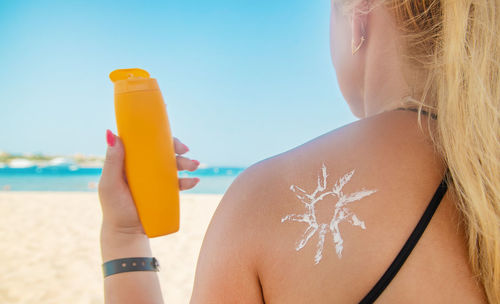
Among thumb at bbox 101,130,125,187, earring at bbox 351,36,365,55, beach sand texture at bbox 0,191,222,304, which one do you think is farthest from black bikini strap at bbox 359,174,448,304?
beach sand texture at bbox 0,191,222,304

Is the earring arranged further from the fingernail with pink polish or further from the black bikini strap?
the fingernail with pink polish

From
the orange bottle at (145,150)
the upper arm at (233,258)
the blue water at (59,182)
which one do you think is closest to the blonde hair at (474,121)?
the upper arm at (233,258)

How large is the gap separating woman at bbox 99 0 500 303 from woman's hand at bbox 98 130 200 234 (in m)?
0.34

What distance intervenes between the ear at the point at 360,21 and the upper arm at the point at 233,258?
0.55 meters

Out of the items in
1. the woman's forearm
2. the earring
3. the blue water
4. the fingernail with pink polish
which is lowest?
the blue water

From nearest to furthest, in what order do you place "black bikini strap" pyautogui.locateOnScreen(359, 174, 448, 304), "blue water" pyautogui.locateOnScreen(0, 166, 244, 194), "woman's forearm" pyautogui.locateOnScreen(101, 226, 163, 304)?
"black bikini strap" pyautogui.locateOnScreen(359, 174, 448, 304) < "woman's forearm" pyautogui.locateOnScreen(101, 226, 163, 304) < "blue water" pyautogui.locateOnScreen(0, 166, 244, 194)

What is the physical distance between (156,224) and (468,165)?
31.5 inches

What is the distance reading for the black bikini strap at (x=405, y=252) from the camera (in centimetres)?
64

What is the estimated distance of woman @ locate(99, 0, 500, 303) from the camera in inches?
25.5

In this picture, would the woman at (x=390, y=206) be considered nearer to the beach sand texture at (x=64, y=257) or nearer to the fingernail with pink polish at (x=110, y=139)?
the fingernail with pink polish at (x=110, y=139)

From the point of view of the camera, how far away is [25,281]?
3885mm

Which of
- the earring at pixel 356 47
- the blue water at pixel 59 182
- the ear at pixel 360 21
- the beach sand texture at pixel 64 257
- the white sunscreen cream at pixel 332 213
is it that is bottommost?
the blue water at pixel 59 182

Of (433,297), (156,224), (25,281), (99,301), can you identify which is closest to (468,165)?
(433,297)

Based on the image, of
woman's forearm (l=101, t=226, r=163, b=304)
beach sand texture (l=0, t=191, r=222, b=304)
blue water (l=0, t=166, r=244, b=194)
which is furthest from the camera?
blue water (l=0, t=166, r=244, b=194)
